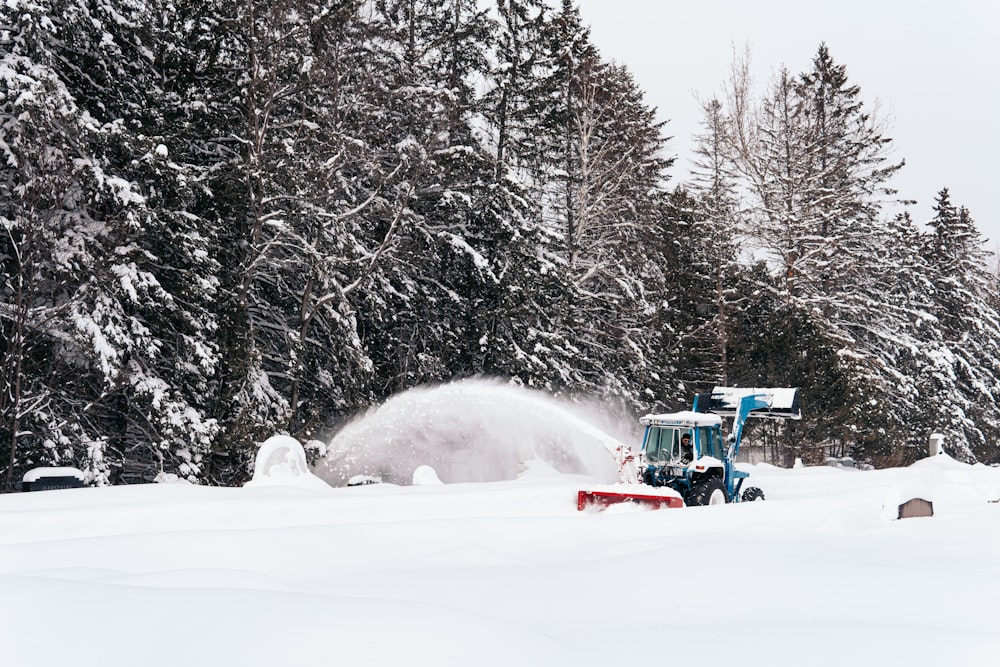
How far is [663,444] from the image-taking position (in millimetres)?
12609

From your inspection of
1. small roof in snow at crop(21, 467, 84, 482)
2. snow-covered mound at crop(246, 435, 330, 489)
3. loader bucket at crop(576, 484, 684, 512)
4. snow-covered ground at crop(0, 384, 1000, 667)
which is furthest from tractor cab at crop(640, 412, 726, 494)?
small roof in snow at crop(21, 467, 84, 482)

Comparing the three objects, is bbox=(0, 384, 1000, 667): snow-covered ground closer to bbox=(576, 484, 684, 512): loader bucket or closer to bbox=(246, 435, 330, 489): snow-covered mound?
bbox=(576, 484, 684, 512): loader bucket

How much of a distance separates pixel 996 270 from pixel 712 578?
68020 mm

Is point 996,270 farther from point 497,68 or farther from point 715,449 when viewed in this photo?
point 715,449

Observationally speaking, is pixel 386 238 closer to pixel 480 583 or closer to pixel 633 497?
pixel 633 497

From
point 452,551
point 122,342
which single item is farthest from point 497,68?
point 452,551

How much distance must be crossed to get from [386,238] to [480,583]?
14459 millimetres

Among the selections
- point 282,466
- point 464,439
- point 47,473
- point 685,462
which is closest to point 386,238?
point 464,439

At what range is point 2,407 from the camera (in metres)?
13.8

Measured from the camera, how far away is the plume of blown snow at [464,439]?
66.0 feet

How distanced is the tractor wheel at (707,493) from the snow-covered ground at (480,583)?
0.98 metres

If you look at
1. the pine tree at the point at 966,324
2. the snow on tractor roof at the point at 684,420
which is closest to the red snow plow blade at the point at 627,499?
the snow on tractor roof at the point at 684,420

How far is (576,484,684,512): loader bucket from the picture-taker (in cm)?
Result: 1087

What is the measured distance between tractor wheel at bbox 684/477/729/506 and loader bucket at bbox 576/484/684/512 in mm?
1048
